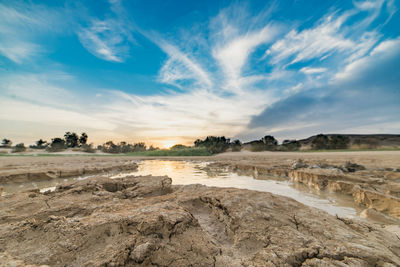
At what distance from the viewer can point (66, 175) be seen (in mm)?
8094

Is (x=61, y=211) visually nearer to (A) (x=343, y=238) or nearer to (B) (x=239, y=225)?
(B) (x=239, y=225)

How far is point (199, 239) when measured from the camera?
1.71 meters

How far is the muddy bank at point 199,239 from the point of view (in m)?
1.43

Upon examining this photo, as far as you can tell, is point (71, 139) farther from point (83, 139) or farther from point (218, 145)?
point (218, 145)

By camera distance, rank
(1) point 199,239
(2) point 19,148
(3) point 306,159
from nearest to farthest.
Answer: (1) point 199,239 → (3) point 306,159 → (2) point 19,148

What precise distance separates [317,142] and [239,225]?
1406 inches

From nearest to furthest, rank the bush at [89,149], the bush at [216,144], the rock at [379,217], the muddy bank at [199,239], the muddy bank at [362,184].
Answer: the muddy bank at [199,239], the rock at [379,217], the muddy bank at [362,184], the bush at [216,144], the bush at [89,149]

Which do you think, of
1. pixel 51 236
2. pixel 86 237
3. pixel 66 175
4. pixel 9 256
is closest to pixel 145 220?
pixel 86 237

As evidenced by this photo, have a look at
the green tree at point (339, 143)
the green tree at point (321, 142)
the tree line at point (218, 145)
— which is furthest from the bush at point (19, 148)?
the green tree at point (339, 143)

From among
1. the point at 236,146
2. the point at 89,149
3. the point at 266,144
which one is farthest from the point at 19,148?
the point at 266,144

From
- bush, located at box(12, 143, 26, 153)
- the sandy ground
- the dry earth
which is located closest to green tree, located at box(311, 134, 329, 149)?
the sandy ground

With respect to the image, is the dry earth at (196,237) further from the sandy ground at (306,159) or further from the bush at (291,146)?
the bush at (291,146)

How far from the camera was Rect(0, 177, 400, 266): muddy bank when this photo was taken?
1.43 meters

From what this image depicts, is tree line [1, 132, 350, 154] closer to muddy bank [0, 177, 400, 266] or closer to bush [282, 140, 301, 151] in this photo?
bush [282, 140, 301, 151]
